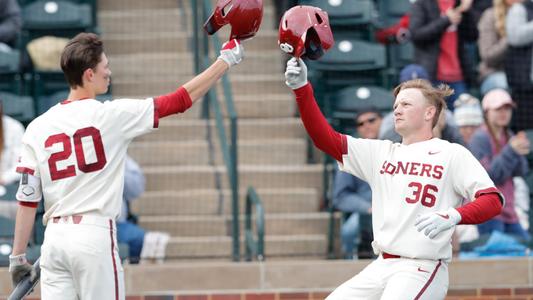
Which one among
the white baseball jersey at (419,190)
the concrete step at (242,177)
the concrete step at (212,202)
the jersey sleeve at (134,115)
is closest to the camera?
the jersey sleeve at (134,115)

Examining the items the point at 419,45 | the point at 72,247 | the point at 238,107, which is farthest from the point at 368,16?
the point at 72,247

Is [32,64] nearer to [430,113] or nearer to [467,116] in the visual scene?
[467,116]

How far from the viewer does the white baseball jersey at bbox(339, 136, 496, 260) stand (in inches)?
254

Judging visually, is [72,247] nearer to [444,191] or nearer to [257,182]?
[444,191]

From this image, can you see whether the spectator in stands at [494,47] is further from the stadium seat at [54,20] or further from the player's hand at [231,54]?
the player's hand at [231,54]

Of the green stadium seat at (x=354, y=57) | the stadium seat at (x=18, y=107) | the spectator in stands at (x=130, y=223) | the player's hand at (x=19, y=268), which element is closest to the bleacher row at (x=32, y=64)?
the stadium seat at (x=18, y=107)

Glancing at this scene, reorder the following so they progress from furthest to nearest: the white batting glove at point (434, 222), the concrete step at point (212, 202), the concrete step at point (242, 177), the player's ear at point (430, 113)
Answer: the concrete step at point (242, 177) → the concrete step at point (212, 202) → the player's ear at point (430, 113) → the white batting glove at point (434, 222)

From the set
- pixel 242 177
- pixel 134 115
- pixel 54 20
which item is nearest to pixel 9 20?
pixel 54 20

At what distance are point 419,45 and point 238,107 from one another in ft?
4.84

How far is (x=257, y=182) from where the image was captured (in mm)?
9812

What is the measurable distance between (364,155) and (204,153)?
136 inches

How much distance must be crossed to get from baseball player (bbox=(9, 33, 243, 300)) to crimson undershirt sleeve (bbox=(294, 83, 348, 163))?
1.53 ft

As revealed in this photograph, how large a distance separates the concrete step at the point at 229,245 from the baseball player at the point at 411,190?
105 inches

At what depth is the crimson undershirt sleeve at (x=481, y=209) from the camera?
20.6ft
